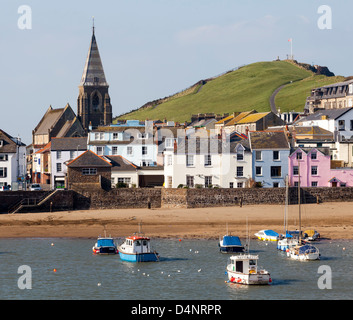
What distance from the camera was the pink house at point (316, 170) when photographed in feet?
299

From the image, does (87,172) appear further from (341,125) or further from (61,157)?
(341,125)

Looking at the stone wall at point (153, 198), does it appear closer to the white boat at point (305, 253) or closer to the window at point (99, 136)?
the window at point (99, 136)

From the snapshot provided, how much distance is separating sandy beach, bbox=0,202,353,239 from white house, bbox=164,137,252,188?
5.76 meters

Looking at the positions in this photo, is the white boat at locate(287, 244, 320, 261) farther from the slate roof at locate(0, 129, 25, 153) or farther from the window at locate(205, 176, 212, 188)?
the slate roof at locate(0, 129, 25, 153)

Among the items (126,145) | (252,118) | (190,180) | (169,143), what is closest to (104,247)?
(190,180)

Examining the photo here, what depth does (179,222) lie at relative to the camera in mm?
77938

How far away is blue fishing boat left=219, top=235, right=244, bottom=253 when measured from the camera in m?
65.6

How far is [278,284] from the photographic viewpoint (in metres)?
54.3

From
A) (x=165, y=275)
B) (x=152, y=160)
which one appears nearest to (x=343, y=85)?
(x=152, y=160)

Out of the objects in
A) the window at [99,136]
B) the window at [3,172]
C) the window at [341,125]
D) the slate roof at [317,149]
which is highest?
the window at [341,125]

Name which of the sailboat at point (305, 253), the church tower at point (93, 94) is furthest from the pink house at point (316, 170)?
the church tower at point (93, 94)

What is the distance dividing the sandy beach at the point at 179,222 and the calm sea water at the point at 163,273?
3.15 metres

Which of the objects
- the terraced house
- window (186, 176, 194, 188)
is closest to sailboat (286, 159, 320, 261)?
window (186, 176, 194, 188)

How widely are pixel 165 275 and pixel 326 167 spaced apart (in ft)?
128
